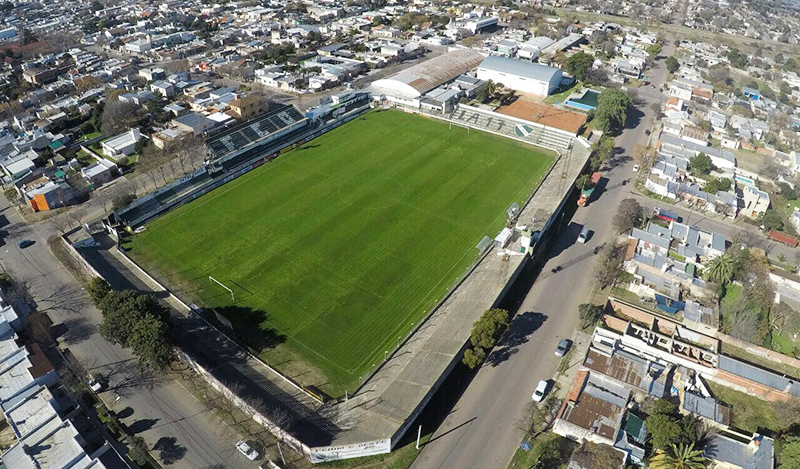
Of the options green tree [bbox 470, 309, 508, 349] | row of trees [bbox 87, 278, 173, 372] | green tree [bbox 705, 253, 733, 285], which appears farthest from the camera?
green tree [bbox 705, 253, 733, 285]

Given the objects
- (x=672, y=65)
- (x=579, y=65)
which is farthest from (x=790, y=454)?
(x=672, y=65)

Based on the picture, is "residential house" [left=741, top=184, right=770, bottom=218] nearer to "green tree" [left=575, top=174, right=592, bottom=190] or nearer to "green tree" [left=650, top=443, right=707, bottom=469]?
"green tree" [left=575, top=174, right=592, bottom=190]

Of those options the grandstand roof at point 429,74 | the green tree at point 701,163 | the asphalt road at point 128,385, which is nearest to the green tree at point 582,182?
the green tree at point 701,163

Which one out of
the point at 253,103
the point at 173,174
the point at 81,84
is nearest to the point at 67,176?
the point at 173,174

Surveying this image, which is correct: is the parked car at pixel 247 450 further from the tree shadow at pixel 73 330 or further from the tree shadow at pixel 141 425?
the tree shadow at pixel 73 330

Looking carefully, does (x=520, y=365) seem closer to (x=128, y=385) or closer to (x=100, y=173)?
(x=128, y=385)

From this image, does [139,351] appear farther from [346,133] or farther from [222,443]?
[346,133]

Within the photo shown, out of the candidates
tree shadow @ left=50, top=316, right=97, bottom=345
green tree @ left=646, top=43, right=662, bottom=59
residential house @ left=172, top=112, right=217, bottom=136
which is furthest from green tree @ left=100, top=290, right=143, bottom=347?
green tree @ left=646, top=43, right=662, bottom=59
